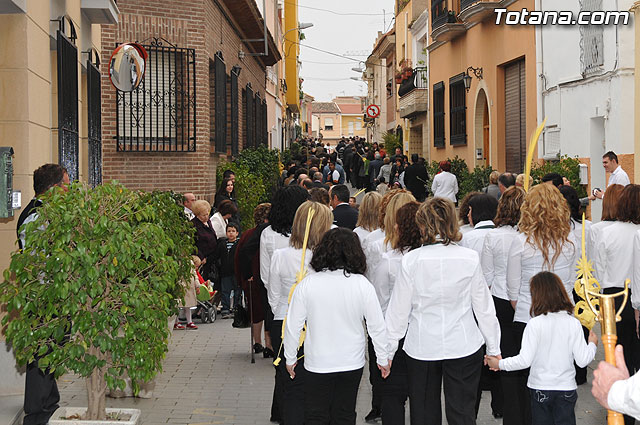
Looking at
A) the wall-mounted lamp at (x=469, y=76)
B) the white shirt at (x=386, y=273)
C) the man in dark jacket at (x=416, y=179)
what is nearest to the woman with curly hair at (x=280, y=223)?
the white shirt at (x=386, y=273)

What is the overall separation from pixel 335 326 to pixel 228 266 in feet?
21.1

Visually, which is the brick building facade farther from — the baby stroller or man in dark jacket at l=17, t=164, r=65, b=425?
man in dark jacket at l=17, t=164, r=65, b=425

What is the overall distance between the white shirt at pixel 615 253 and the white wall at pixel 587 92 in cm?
799

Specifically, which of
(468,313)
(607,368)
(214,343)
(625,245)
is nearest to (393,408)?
(468,313)

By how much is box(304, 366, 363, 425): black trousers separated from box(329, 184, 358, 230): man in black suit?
4124 millimetres

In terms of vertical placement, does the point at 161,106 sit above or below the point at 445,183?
above

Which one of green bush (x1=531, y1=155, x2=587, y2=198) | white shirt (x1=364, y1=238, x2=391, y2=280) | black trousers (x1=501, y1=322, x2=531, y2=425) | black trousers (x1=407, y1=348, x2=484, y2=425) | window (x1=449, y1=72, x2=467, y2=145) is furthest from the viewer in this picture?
window (x1=449, y1=72, x2=467, y2=145)

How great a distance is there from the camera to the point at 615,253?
6.89 meters

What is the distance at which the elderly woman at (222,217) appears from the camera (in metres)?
12.4

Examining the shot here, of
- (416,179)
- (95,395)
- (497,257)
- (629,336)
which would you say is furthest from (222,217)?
(416,179)

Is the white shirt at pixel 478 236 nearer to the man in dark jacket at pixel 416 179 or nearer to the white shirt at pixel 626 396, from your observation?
the white shirt at pixel 626 396

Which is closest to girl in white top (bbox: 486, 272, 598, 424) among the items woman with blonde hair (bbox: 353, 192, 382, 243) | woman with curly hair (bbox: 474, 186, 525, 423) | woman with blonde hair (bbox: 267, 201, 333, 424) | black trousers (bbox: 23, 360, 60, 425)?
woman with curly hair (bbox: 474, 186, 525, 423)

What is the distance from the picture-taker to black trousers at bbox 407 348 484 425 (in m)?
5.43

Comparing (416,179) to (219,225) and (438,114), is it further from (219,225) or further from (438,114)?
(219,225)
